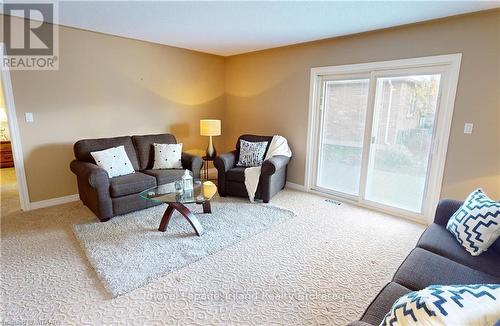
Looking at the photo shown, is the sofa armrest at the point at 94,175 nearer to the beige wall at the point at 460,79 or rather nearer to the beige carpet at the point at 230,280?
the beige carpet at the point at 230,280

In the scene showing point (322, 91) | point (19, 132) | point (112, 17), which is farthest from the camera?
point (322, 91)

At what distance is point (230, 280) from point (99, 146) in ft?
8.73

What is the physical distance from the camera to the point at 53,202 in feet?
12.0

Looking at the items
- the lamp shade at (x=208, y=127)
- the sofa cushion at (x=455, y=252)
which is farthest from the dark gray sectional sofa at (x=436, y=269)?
the lamp shade at (x=208, y=127)

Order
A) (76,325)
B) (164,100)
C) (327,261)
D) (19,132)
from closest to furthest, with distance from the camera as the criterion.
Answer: (76,325), (327,261), (19,132), (164,100)

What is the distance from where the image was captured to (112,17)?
305 cm

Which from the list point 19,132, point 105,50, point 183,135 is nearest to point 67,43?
point 105,50

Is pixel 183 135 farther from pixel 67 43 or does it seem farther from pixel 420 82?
pixel 420 82

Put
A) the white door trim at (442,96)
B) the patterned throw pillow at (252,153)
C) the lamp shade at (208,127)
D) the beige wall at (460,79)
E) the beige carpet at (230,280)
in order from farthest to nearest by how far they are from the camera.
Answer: the lamp shade at (208,127) → the patterned throw pillow at (252,153) → the white door trim at (442,96) → the beige wall at (460,79) → the beige carpet at (230,280)

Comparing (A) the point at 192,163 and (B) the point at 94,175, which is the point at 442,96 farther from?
(B) the point at 94,175

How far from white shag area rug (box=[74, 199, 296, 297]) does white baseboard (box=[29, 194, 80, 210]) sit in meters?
1.01

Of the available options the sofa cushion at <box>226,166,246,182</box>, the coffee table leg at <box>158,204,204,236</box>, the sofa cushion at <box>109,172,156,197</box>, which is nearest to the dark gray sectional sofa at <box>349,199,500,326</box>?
the coffee table leg at <box>158,204,204,236</box>

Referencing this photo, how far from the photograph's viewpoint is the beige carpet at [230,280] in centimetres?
179

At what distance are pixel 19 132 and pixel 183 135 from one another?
90.1 inches
